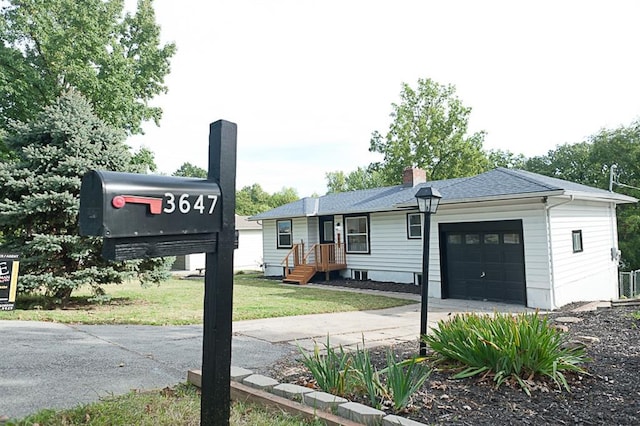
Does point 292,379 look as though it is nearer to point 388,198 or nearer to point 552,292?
point 552,292

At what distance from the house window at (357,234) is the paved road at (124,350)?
25.7 feet

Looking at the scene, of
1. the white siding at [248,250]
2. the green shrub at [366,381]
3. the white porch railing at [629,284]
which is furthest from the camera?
the white siding at [248,250]

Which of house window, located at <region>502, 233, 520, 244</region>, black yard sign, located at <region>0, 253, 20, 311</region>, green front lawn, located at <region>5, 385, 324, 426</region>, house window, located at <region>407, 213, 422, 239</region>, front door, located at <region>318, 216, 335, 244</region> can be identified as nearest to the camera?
green front lawn, located at <region>5, 385, 324, 426</region>

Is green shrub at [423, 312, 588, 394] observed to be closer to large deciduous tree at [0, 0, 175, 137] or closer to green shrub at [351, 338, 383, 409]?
green shrub at [351, 338, 383, 409]

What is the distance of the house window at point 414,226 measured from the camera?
615 inches

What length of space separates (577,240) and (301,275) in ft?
31.8

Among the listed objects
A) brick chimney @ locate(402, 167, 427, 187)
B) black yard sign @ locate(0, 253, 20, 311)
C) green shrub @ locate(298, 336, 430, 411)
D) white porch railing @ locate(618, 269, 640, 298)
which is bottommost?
white porch railing @ locate(618, 269, 640, 298)

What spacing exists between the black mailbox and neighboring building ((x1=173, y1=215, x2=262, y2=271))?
26275mm

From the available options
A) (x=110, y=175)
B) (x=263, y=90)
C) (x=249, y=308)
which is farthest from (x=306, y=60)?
(x=110, y=175)

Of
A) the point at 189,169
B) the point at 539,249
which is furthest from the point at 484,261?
the point at 189,169

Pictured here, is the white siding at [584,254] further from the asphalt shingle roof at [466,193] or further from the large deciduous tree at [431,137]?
the large deciduous tree at [431,137]

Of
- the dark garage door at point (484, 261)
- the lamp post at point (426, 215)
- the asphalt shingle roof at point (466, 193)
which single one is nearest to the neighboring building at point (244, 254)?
the asphalt shingle roof at point (466, 193)

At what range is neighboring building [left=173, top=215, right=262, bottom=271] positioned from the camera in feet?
Result: 92.8

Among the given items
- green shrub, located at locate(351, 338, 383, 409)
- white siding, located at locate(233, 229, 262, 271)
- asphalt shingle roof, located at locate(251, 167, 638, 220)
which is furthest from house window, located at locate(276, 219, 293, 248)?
green shrub, located at locate(351, 338, 383, 409)
